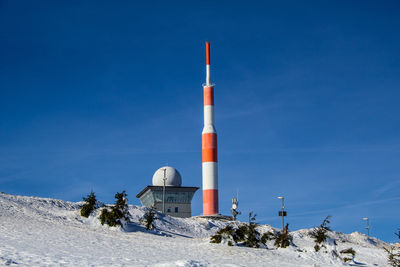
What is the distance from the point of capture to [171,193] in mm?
72312

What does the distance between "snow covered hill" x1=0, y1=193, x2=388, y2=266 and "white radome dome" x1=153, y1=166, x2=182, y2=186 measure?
26280 mm

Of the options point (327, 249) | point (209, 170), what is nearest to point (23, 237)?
point (327, 249)

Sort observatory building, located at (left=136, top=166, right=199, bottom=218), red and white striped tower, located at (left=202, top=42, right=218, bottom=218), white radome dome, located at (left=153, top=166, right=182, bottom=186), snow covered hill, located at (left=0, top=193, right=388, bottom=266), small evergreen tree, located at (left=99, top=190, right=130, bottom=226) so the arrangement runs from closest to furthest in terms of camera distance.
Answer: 1. snow covered hill, located at (left=0, top=193, right=388, bottom=266)
2. small evergreen tree, located at (left=99, top=190, right=130, bottom=226)
3. red and white striped tower, located at (left=202, top=42, right=218, bottom=218)
4. observatory building, located at (left=136, top=166, right=199, bottom=218)
5. white radome dome, located at (left=153, top=166, right=182, bottom=186)

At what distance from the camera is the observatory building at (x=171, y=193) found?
2822 inches

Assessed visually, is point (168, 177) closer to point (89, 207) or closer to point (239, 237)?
point (89, 207)

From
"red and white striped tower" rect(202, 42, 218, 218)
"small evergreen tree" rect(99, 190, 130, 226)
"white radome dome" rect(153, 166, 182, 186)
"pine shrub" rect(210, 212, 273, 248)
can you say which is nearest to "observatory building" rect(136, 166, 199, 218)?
"white radome dome" rect(153, 166, 182, 186)

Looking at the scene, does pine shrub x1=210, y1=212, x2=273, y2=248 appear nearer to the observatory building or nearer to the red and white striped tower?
the red and white striped tower

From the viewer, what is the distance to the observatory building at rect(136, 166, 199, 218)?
71.7 meters

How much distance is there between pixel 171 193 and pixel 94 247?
44.1 meters

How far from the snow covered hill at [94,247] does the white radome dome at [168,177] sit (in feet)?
86.2

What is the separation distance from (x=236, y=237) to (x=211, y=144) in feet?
98.9

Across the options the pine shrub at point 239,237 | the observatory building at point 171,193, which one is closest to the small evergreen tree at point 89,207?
the pine shrub at point 239,237

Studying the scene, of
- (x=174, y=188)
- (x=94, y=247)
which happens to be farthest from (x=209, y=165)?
(x=94, y=247)

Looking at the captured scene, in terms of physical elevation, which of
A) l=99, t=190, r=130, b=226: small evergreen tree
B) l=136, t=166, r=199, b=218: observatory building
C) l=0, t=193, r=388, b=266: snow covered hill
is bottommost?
l=0, t=193, r=388, b=266: snow covered hill
